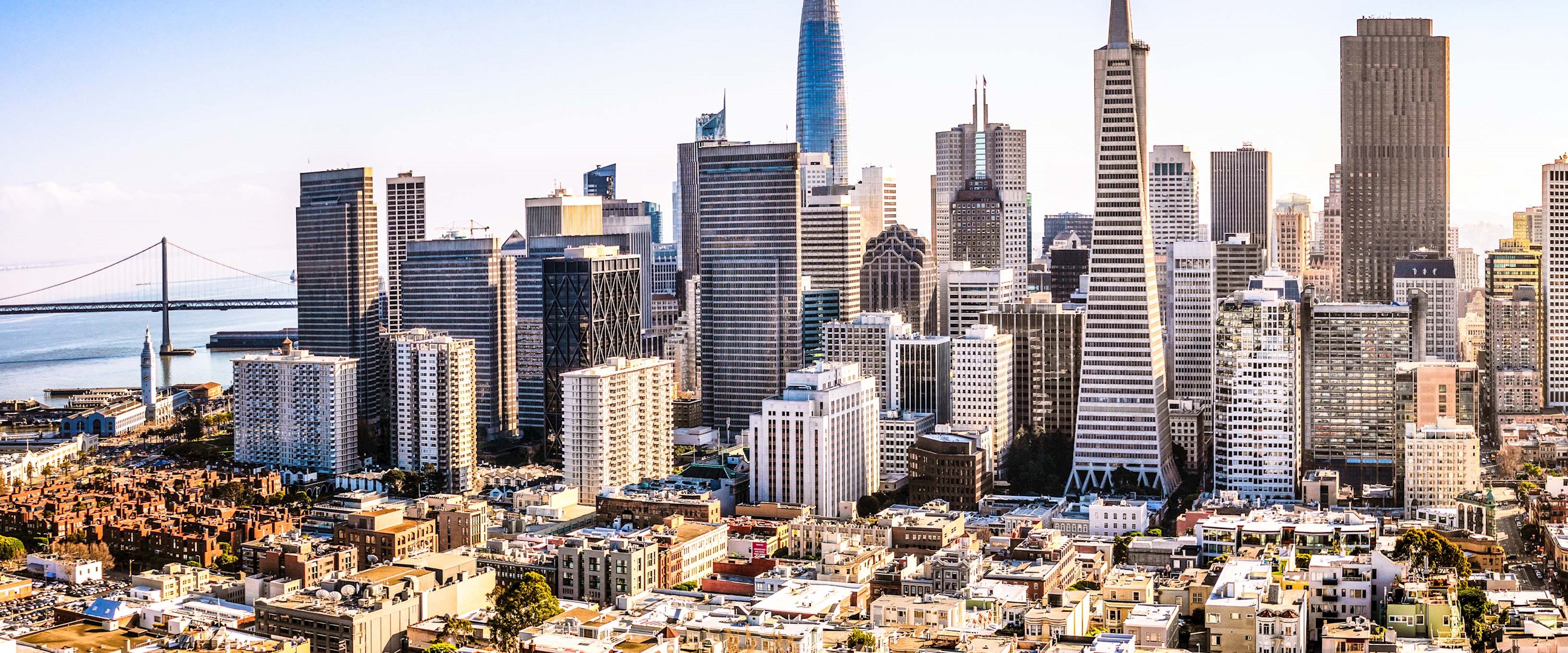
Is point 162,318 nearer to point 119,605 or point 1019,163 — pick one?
point 1019,163

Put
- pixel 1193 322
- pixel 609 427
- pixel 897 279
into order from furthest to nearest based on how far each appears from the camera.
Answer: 1. pixel 897 279
2. pixel 1193 322
3. pixel 609 427

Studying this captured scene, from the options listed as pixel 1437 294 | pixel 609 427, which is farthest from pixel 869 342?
pixel 1437 294

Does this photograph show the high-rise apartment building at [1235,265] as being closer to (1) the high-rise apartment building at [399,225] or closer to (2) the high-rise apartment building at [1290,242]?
(2) the high-rise apartment building at [1290,242]

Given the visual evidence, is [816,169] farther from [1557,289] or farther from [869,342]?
[1557,289]

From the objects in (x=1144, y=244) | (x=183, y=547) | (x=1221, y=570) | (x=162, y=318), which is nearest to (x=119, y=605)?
(x=183, y=547)

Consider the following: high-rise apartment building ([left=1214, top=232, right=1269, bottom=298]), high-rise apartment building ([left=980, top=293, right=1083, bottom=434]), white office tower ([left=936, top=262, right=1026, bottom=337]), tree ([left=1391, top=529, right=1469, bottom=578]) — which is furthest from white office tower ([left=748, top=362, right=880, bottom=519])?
high-rise apartment building ([left=1214, top=232, right=1269, bottom=298])

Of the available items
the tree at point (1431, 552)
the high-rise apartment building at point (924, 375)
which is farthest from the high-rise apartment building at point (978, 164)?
the tree at point (1431, 552)

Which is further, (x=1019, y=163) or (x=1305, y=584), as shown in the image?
(x=1019, y=163)
